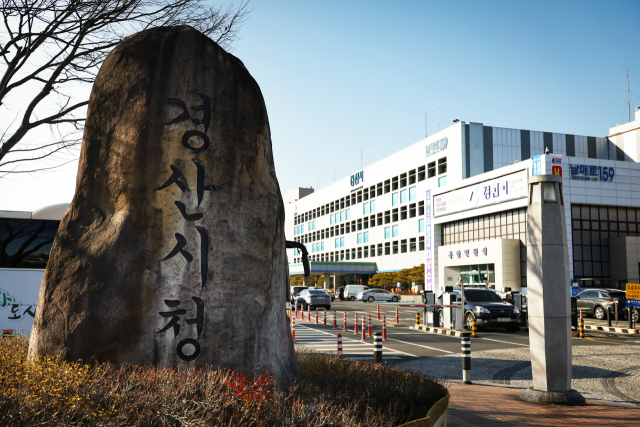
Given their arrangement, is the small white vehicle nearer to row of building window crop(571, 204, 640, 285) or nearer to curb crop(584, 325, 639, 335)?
curb crop(584, 325, 639, 335)

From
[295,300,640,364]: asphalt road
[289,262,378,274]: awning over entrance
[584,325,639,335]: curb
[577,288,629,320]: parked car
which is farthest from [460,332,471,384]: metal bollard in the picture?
[289,262,378,274]: awning over entrance

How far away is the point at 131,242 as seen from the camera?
218 inches

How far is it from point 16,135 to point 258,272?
7.52m

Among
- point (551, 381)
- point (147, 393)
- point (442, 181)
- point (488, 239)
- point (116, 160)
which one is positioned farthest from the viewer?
point (442, 181)

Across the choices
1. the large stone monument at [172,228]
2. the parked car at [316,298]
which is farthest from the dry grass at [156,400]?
the parked car at [316,298]

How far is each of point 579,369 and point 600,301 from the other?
16.8 metres

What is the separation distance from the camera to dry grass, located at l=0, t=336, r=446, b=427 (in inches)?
147

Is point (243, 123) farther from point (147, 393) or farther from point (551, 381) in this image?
point (551, 381)

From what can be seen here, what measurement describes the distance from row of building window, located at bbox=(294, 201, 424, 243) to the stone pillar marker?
54.5 meters

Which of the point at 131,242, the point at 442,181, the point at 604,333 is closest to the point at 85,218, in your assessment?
the point at 131,242

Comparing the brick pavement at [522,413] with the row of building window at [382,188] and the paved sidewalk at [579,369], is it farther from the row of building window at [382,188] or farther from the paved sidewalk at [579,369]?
the row of building window at [382,188]

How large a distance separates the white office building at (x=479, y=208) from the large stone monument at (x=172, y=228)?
18.3m

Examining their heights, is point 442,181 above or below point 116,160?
above

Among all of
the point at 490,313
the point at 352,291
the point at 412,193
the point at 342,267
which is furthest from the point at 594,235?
the point at 342,267
